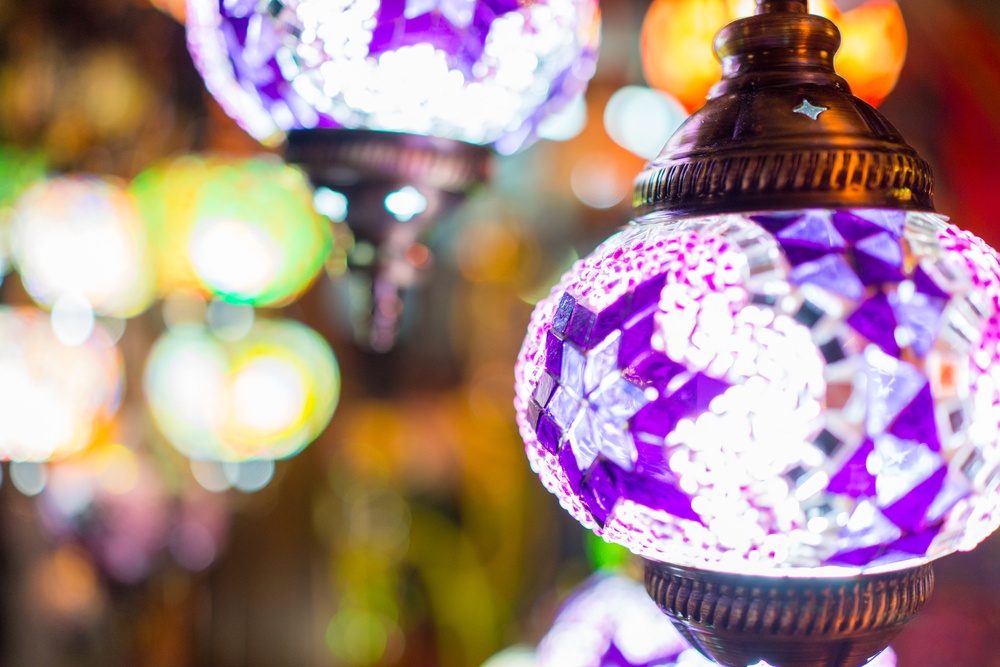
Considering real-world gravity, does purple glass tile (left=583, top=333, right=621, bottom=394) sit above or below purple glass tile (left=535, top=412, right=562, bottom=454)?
above

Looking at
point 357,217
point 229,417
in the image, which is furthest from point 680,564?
point 229,417

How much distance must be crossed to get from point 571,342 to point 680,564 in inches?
5.0

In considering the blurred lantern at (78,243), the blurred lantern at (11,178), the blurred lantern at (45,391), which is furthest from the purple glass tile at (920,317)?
the blurred lantern at (11,178)

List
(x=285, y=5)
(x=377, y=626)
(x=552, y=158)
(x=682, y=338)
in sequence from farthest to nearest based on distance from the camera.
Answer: (x=377, y=626)
(x=552, y=158)
(x=285, y=5)
(x=682, y=338)

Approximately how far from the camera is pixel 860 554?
359mm

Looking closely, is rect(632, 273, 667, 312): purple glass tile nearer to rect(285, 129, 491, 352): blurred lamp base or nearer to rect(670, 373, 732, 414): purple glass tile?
rect(670, 373, 732, 414): purple glass tile

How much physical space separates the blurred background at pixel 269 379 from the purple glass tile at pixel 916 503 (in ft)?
1.57

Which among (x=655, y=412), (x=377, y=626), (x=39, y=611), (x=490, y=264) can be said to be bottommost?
(x=377, y=626)

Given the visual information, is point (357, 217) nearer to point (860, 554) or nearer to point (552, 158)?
point (860, 554)

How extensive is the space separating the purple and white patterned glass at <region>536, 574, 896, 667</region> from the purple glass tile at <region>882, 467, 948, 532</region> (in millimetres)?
380

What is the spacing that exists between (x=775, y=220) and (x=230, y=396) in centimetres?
177

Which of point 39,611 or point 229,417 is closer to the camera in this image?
point 229,417

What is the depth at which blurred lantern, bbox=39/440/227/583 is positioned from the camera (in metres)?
1.81

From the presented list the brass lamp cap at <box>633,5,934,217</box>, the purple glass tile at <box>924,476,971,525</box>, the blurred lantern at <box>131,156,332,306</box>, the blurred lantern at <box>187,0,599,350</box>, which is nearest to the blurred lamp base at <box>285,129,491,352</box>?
the blurred lantern at <box>187,0,599,350</box>
